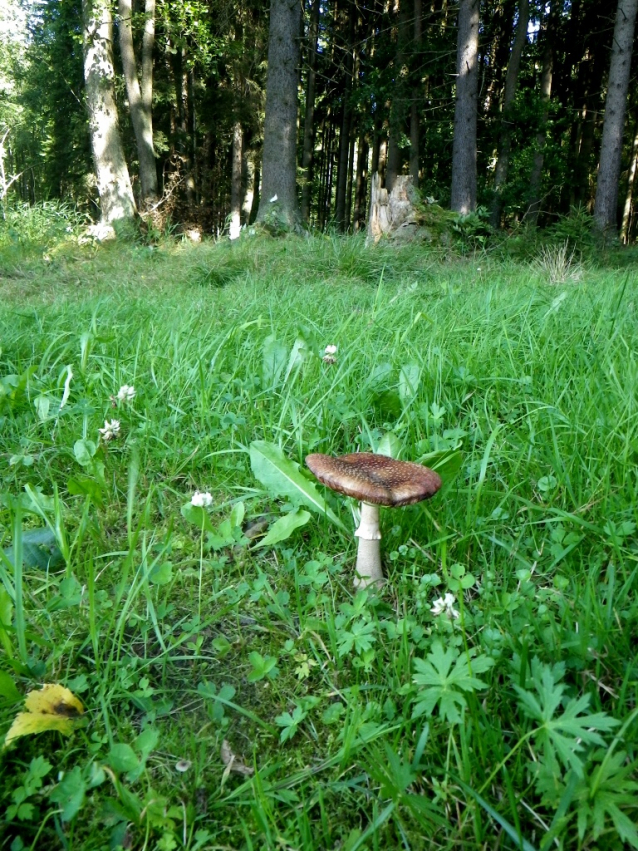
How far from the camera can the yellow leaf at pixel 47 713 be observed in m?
1.09

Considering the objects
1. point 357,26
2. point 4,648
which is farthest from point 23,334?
point 357,26

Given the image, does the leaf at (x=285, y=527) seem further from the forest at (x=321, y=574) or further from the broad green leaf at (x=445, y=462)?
the broad green leaf at (x=445, y=462)

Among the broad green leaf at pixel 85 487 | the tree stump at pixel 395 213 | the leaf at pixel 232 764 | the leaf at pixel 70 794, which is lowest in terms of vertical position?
the leaf at pixel 232 764

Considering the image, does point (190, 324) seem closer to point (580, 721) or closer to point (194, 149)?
point (580, 721)

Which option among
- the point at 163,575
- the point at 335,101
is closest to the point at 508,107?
the point at 335,101

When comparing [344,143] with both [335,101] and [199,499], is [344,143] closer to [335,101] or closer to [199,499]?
[335,101]

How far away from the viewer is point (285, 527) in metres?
1.63

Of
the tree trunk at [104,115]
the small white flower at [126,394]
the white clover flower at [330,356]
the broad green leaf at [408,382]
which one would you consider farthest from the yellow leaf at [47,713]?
the tree trunk at [104,115]

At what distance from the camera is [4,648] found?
1.23 metres

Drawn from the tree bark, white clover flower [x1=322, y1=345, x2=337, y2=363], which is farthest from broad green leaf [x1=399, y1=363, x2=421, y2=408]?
the tree bark

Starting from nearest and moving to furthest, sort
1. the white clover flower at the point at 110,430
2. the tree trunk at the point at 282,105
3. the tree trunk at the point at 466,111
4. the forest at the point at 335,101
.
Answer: the white clover flower at the point at 110,430, the tree trunk at the point at 282,105, the forest at the point at 335,101, the tree trunk at the point at 466,111

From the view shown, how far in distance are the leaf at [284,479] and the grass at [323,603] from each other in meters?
0.04

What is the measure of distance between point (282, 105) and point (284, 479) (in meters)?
9.30

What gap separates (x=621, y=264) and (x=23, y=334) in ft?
25.3
